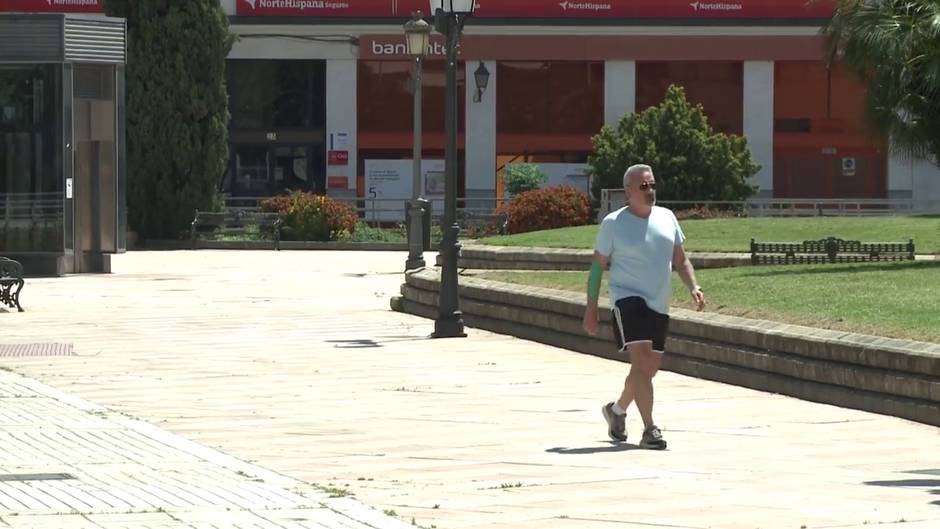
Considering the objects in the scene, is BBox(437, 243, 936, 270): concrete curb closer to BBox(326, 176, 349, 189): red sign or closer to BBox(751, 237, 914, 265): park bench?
BBox(751, 237, 914, 265): park bench

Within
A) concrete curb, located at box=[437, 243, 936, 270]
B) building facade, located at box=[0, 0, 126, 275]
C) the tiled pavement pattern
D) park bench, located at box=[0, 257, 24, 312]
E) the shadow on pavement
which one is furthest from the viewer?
building facade, located at box=[0, 0, 126, 275]

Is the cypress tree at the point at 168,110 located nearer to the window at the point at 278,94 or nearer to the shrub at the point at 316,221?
the shrub at the point at 316,221

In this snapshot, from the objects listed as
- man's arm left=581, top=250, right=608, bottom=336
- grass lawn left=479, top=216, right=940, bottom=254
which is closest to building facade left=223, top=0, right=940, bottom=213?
grass lawn left=479, top=216, right=940, bottom=254

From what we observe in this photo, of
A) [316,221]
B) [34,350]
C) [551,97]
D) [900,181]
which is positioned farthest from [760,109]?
[34,350]

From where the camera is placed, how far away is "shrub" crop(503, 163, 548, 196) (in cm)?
4619

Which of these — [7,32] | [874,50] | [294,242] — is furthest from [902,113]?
[294,242]

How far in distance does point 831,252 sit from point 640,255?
36.8 ft

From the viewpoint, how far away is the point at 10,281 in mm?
21250

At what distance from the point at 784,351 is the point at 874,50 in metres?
8.15

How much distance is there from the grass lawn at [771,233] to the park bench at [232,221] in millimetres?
13329

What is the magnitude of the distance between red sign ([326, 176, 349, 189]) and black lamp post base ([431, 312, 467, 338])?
3413 cm

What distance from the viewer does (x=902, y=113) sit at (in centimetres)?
2033

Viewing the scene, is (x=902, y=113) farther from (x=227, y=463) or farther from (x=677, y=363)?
(x=227, y=463)

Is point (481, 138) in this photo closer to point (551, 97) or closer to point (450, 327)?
point (551, 97)
